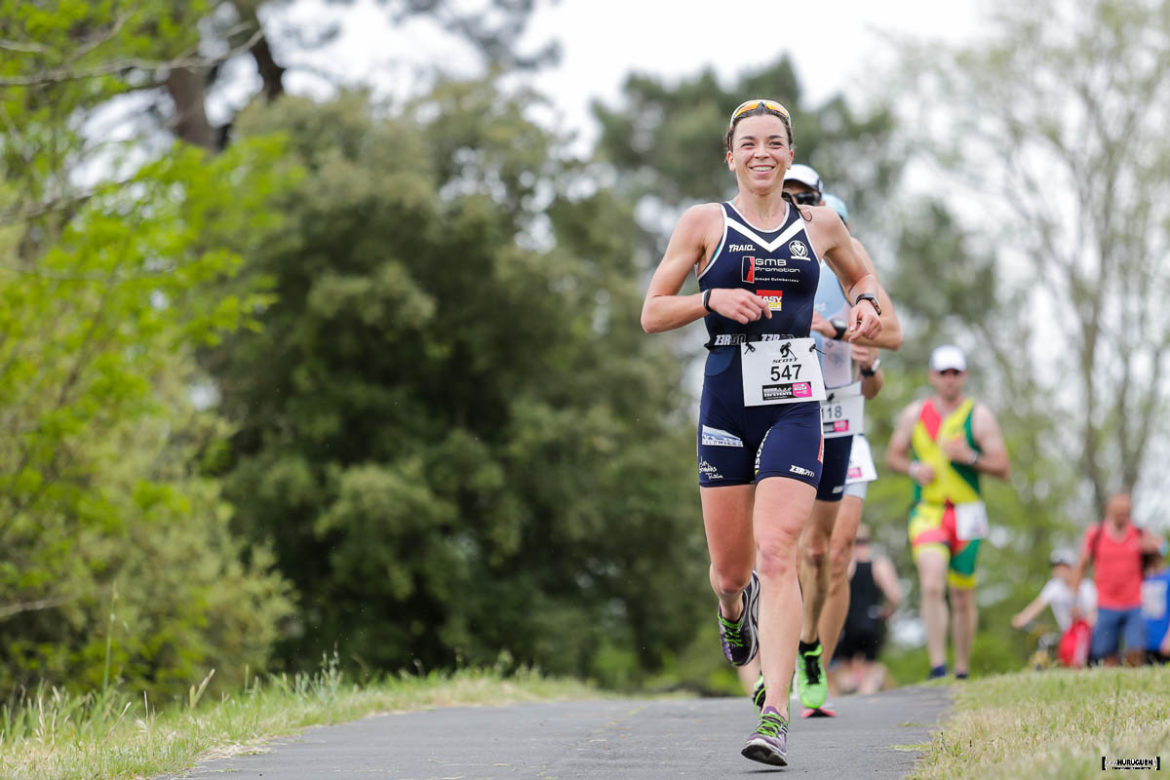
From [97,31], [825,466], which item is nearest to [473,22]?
[97,31]

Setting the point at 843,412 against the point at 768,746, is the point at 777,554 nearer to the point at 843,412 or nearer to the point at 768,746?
the point at 768,746

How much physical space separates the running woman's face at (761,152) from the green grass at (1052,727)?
2131 millimetres

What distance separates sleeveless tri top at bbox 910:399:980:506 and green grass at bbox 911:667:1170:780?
2051 millimetres

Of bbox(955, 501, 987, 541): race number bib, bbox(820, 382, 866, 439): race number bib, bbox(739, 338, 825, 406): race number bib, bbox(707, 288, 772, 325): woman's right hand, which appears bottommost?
bbox(955, 501, 987, 541): race number bib

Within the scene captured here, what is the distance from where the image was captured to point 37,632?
1634 cm

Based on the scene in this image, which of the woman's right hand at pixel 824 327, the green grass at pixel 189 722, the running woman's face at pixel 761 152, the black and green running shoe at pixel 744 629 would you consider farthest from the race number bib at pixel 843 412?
the green grass at pixel 189 722

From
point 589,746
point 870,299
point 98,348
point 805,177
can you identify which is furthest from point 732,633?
point 98,348

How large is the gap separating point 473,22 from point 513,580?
450 inches

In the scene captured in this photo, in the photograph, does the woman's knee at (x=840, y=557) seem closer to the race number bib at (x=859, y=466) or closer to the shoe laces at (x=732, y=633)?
the race number bib at (x=859, y=466)

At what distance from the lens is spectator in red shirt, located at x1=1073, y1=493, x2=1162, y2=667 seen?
1451cm

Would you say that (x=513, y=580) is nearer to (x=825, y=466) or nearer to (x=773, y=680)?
(x=825, y=466)

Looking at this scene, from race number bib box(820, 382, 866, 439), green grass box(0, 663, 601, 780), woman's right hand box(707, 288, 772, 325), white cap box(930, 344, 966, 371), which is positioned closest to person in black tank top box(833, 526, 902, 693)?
white cap box(930, 344, 966, 371)

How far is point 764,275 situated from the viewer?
18.1ft

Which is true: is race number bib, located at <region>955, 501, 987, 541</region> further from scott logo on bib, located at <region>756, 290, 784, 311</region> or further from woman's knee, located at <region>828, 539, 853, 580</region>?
scott logo on bib, located at <region>756, 290, 784, 311</region>
